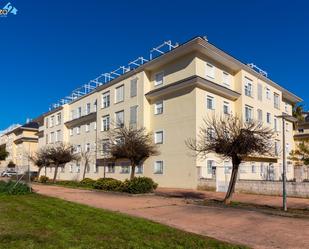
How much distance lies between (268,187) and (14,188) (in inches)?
640

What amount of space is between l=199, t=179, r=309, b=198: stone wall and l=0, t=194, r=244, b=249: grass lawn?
1461 centimetres

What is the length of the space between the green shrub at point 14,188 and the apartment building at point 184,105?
1389cm

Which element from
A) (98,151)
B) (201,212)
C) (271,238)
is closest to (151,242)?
(271,238)

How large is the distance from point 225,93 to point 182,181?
9.68 metres

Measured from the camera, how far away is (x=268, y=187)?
2389 centimetres

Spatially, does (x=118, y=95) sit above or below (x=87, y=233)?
above

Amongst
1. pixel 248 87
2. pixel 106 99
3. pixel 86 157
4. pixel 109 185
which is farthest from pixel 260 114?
pixel 86 157

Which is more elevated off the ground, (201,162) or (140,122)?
(140,122)

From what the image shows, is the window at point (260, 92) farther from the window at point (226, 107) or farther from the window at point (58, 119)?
the window at point (58, 119)

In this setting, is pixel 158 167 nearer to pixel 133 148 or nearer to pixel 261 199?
pixel 133 148

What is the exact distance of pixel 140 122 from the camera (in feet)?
118

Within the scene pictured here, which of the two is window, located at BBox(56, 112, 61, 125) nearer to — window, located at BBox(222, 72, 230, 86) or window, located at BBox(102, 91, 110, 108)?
window, located at BBox(102, 91, 110, 108)

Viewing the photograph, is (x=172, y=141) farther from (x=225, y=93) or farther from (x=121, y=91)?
(x=121, y=91)

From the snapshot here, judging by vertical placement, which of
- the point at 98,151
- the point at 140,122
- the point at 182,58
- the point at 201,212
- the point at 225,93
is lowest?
the point at 201,212
